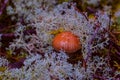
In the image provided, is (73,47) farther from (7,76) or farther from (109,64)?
(7,76)

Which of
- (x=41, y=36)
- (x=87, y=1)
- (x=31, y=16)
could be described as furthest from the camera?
(x=87, y=1)

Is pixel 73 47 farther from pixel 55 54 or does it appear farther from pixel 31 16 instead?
pixel 31 16

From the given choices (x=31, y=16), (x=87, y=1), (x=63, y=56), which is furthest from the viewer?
(x=87, y=1)

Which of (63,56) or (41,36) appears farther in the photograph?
(41,36)

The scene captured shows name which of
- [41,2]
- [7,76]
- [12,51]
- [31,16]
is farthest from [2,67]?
[41,2]

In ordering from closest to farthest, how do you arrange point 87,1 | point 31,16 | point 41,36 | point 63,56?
point 63,56, point 41,36, point 31,16, point 87,1

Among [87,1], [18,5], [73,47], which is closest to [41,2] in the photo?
[18,5]
